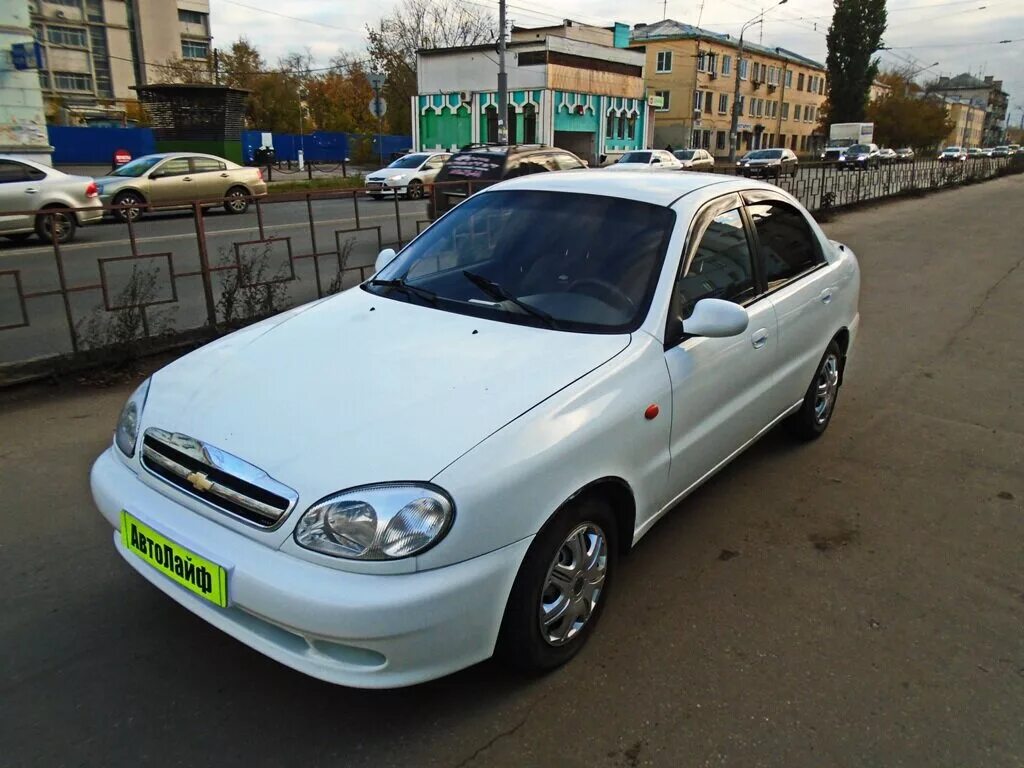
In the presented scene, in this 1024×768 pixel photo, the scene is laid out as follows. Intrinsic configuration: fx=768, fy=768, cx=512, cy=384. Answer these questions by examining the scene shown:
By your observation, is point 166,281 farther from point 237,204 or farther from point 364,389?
point 364,389

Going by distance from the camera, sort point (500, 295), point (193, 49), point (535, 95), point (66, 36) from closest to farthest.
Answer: point (500, 295) < point (535, 95) < point (66, 36) < point (193, 49)

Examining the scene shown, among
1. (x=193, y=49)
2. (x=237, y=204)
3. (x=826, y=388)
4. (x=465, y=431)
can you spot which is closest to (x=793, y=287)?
(x=826, y=388)

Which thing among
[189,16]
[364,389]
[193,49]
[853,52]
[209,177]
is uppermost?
[189,16]

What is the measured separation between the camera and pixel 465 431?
2307 mm

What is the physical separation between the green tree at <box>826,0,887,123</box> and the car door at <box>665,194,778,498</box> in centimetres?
7650


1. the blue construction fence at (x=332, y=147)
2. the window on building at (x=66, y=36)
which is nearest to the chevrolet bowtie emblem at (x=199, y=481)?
the blue construction fence at (x=332, y=147)

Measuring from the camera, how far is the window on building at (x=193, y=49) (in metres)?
82.9

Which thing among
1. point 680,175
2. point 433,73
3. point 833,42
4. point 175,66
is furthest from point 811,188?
point 833,42

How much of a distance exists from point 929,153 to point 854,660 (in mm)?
84687

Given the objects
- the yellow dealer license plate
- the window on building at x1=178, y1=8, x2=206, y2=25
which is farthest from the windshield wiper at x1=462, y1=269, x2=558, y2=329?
the window on building at x1=178, y1=8, x2=206, y2=25

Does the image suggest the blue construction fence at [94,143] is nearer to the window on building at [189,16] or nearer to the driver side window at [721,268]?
the driver side window at [721,268]

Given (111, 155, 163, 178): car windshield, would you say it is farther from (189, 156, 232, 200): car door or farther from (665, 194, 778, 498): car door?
(665, 194, 778, 498): car door

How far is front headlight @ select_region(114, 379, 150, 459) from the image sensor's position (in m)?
2.72

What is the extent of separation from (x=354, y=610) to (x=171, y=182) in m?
18.1
